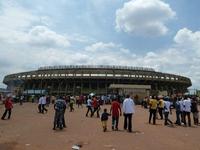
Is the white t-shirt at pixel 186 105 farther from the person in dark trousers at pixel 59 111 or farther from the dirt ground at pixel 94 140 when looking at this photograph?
the person in dark trousers at pixel 59 111

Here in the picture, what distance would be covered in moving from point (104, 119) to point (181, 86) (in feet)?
320

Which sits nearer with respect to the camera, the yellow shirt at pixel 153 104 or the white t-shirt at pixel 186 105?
the yellow shirt at pixel 153 104

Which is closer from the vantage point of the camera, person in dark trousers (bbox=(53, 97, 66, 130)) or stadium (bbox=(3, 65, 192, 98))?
person in dark trousers (bbox=(53, 97, 66, 130))

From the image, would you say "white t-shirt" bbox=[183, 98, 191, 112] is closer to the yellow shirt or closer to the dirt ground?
the yellow shirt

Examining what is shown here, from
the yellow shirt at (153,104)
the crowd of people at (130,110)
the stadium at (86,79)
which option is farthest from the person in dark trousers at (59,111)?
the stadium at (86,79)

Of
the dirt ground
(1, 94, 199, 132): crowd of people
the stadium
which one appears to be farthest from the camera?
the stadium

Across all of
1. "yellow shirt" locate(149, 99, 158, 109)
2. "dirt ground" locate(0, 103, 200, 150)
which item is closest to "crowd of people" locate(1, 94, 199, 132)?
"yellow shirt" locate(149, 99, 158, 109)

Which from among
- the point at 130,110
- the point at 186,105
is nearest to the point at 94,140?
the point at 130,110

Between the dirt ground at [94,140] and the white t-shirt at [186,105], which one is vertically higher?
the white t-shirt at [186,105]

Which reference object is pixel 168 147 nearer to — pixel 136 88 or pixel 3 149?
pixel 3 149

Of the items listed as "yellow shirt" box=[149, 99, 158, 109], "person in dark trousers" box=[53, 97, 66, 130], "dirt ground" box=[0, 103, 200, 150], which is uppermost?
"yellow shirt" box=[149, 99, 158, 109]

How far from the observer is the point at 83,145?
479 inches

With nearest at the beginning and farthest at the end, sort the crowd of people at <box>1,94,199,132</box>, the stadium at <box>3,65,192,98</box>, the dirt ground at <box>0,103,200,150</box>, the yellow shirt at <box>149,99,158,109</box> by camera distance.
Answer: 1. the dirt ground at <box>0,103,200,150</box>
2. the crowd of people at <box>1,94,199,132</box>
3. the yellow shirt at <box>149,99,158,109</box>
4. the stadium at <box>3,65,192,98</box>

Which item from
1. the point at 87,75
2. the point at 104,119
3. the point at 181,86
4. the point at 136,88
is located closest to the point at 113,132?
the point at 104,119
